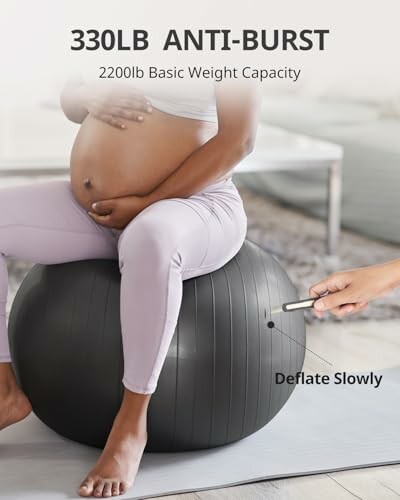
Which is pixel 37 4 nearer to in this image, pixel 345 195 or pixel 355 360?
pixel 345 195

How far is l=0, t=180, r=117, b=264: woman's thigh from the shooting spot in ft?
6.36

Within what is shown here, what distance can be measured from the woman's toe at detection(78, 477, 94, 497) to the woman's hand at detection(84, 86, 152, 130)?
0.71m

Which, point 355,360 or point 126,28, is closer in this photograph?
point 355,360

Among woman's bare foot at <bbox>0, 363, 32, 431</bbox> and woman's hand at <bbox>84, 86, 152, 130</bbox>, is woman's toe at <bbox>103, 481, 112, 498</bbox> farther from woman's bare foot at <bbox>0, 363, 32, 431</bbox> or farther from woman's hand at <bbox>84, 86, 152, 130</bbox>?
woman's hand at <bbox>84, 86, 152, 130</bbox>

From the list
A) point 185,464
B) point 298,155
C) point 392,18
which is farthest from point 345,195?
point 185,464

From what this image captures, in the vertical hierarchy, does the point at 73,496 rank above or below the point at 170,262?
below

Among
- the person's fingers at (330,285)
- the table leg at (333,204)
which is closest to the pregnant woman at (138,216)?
the person's fingers at (330,285)

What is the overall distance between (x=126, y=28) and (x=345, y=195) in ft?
6.66

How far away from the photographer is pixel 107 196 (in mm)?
1984

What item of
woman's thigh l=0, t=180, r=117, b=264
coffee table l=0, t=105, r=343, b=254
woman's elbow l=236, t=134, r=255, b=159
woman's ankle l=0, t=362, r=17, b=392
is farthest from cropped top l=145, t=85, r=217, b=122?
coffee table l=0, t=105, r=343, b=254

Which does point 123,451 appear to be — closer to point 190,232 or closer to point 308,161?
point 190,232

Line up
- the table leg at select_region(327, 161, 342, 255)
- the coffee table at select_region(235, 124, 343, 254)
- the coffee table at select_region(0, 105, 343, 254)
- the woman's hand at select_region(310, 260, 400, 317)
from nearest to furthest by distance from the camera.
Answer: the woman's hand at select_region(310, 260, 400, 317)
the coffee table at select_region(0, 105, 343, 254)
the coffee table at select_region(235, 124, 343, 254)
the table leg at select_region(327, 161, 342, 255)

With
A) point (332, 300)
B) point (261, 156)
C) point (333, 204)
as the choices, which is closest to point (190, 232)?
point (332, 300)

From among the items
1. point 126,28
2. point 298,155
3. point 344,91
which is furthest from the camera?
point 126,28
